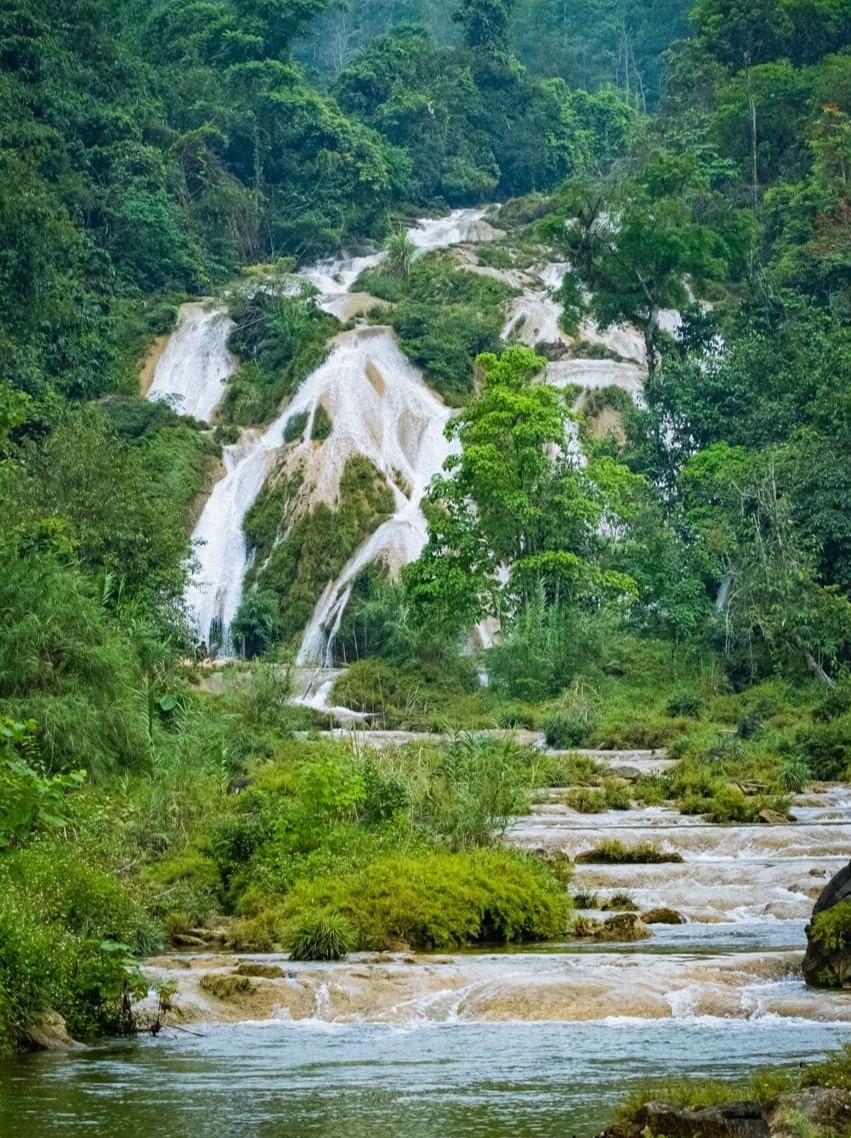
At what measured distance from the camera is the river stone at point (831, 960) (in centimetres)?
1458

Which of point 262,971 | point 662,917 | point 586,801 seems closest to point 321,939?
point 262,971

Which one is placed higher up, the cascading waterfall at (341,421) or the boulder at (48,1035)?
the cascading waterfall at (341,421)

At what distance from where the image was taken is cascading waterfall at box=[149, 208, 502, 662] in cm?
4806

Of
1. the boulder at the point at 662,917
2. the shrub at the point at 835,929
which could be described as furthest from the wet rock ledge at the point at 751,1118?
the boulder at the point at 662,917

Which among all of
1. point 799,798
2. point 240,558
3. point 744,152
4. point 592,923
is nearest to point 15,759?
point 592,923

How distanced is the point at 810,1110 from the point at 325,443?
4509 centimetres

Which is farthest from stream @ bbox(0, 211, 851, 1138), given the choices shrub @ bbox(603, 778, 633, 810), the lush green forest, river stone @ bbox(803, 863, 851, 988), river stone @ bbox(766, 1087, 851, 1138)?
shrub @ bbox(603, 778, 633, 810)

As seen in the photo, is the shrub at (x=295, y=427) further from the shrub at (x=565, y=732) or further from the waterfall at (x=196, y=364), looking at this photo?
the shrub at (x=565, y=732)

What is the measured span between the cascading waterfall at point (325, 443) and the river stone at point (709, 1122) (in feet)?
121

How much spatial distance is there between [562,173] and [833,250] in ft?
107

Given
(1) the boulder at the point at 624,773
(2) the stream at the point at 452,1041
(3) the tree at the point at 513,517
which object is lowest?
(2) the stream at the point at 452,1041

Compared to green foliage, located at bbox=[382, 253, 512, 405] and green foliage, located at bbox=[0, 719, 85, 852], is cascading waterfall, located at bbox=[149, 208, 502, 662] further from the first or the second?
green foliage, located at bbox=[0, 719, 85, 852]

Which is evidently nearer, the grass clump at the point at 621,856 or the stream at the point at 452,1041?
the stream at the point at 452,1041

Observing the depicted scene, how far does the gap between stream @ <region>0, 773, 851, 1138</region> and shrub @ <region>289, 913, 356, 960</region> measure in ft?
0.75
